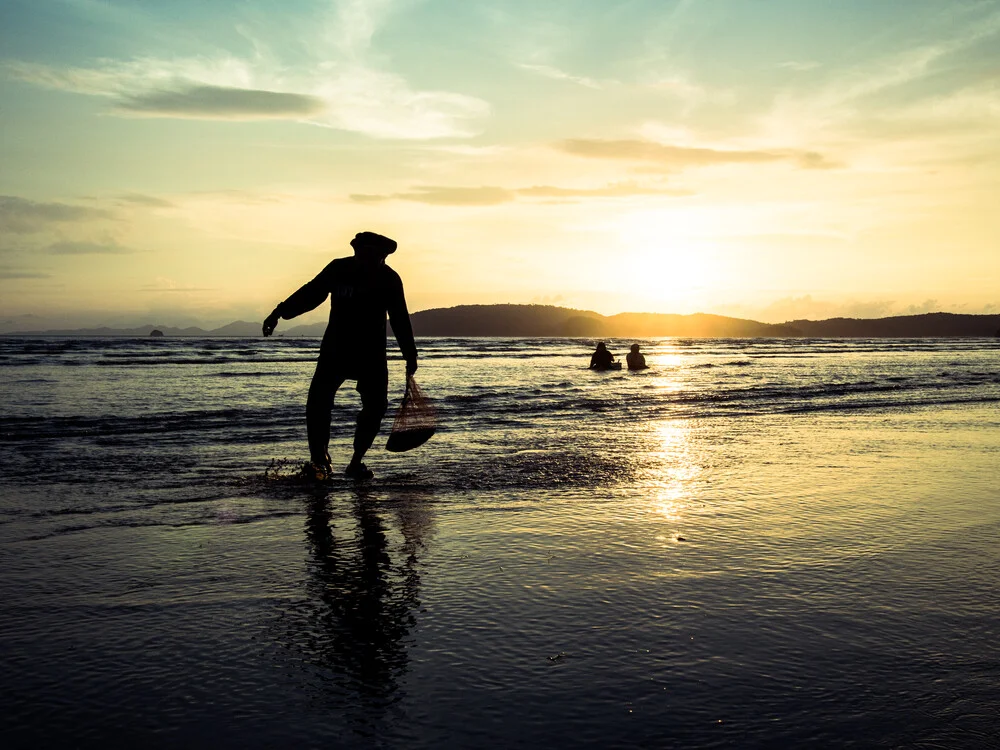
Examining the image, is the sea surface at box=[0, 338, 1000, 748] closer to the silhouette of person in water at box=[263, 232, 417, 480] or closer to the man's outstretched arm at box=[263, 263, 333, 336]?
the silhouette of person in water at box=[263, 232, 417, 480]

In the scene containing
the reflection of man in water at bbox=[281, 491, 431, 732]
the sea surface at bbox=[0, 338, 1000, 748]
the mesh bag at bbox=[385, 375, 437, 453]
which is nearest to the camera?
the sea surface at bbox=[0, 338, 1000, 748]

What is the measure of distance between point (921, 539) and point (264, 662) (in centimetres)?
401

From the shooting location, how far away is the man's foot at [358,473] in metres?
7.74

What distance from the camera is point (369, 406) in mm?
7883

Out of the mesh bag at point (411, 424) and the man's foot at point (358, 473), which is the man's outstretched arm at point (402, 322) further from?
the man's foot at point (358, 473)

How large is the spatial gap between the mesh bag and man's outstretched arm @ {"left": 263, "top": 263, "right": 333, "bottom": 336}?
122 cm

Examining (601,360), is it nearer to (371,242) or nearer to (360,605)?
(371,242)

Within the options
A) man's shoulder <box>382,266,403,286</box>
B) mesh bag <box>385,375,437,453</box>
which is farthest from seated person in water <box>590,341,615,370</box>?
man's shoulder <box>382,266,403,286</box>

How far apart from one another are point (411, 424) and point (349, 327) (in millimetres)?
1242

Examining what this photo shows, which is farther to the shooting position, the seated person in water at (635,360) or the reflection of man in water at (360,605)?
the seated person in water at (635,360)

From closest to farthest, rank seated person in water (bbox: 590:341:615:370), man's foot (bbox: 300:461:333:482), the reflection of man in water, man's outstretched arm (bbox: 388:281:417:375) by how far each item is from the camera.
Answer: the reflection of man in water, man's foot (bbox: 300:461:333:482), man's outstretched arm (bbox: 388:281:417:375), seated person in water (bbox: 590:341:615:370)

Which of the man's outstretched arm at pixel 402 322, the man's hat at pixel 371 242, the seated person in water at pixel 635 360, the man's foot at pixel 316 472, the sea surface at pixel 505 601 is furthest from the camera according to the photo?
the seated person in water at pixel 635 360

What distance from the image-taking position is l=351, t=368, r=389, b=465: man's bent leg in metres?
7.80

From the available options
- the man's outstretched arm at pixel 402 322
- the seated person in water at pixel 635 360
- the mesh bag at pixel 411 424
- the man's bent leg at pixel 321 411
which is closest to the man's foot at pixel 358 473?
the man's bent leg at pixel 321 411
